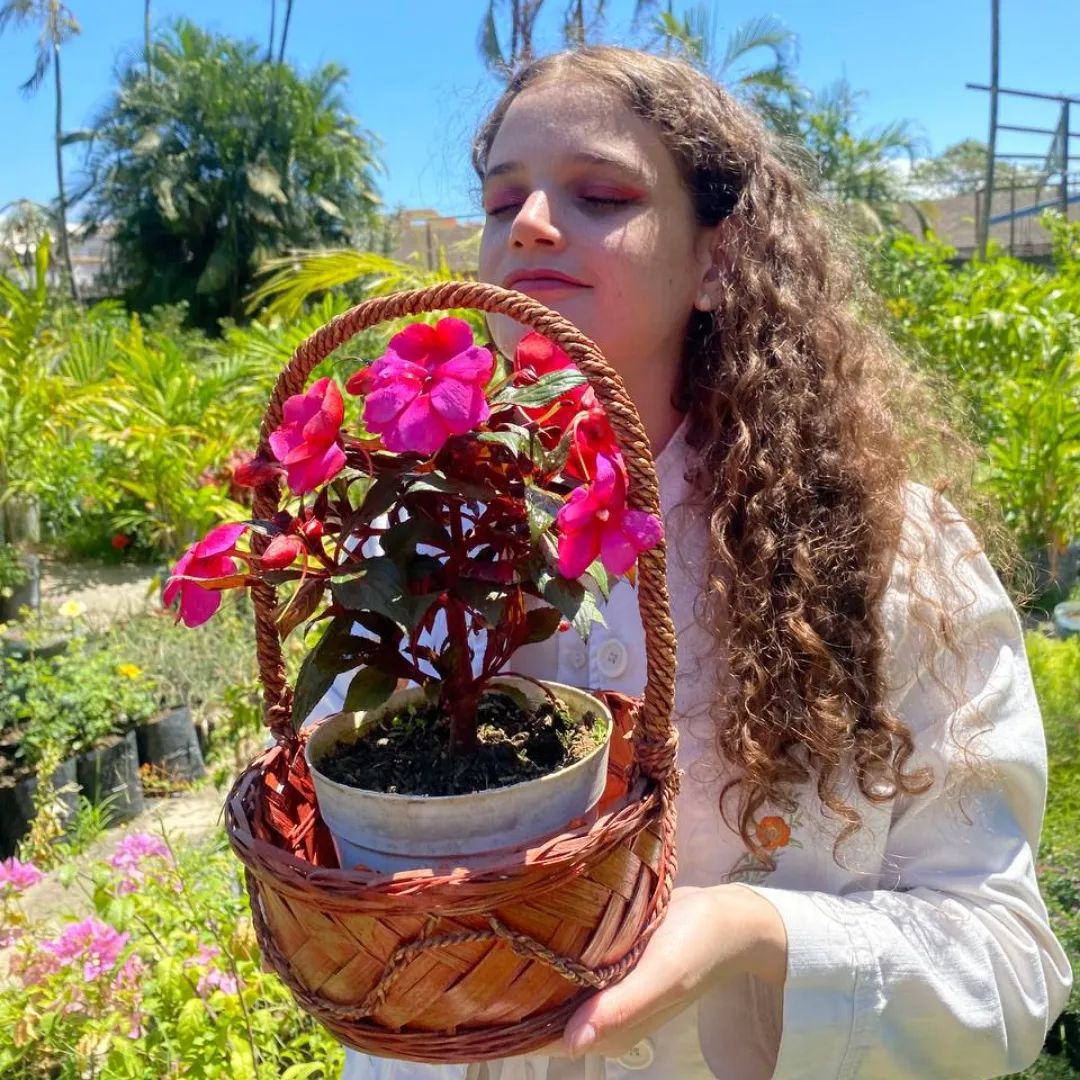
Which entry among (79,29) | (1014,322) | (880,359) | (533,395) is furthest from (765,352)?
(79,29)

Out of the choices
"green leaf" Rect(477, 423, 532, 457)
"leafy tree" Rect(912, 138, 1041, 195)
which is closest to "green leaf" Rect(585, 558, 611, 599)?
"green leaf" Rect(477, 423, 532, 457)

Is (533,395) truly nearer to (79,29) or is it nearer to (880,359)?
(880,359)

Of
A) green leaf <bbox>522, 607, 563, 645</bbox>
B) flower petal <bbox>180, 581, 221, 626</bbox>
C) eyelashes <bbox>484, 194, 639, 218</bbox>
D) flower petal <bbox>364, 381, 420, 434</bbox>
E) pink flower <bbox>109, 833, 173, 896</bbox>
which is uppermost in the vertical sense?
eyelashes <bbox>484, 194, 639, 218</bbox>

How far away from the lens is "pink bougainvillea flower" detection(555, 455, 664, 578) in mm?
672

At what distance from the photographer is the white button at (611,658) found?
3.79 feet

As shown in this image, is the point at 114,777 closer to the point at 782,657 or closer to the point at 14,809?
the point at 14,809

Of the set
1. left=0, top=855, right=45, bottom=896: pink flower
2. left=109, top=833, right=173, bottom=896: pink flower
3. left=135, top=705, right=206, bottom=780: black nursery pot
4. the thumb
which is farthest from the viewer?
left=135, top=705, right=206, bottom=780: black nursery pot

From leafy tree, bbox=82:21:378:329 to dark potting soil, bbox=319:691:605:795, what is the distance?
21827 millimetres

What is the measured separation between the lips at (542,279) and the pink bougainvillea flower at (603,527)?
47 centimetres

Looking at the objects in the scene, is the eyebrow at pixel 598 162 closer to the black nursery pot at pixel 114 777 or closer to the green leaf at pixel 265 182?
the black nursery pot at pixel 114 777

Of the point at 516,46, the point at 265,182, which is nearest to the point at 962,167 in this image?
the point at 265,182

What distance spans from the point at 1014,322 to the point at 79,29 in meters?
30.6

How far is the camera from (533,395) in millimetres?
725

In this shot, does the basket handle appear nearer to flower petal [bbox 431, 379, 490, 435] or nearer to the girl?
flower petal [bbox 431, 379, 490, 435]
